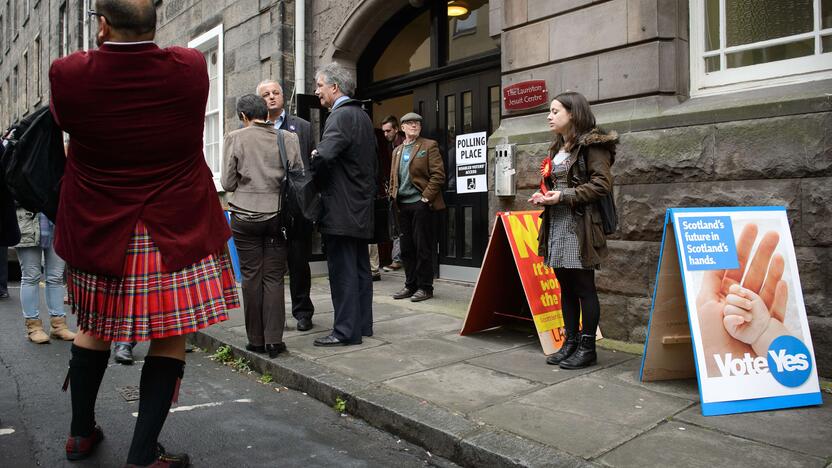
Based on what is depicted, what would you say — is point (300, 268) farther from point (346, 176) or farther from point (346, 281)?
point (346, 176)

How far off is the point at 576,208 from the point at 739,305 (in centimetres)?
111

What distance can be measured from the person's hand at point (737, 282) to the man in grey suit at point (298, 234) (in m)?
2.81

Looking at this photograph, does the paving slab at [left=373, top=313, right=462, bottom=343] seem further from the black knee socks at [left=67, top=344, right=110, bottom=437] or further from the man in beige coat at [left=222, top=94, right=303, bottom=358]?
the black knee socks at [left=67, top=344, right=110, bottom=437]

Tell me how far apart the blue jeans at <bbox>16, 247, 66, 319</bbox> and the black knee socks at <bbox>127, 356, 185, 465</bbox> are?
3.58 metres

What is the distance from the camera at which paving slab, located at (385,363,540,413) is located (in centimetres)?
357

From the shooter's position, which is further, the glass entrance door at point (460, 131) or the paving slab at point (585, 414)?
the glass entrance door at point (460, 131)

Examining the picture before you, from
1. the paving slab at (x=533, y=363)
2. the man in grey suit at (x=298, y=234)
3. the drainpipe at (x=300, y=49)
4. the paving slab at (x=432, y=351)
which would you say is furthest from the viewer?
the drainpipe at (x=300, y=49)

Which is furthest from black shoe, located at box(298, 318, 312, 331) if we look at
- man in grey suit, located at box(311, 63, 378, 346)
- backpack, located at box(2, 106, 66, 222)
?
backpack, located at box(2, 106, 66, 222)

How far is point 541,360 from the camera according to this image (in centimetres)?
448

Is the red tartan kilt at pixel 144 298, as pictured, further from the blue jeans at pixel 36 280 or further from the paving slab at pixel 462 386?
the blue jeans at pixel 36 280

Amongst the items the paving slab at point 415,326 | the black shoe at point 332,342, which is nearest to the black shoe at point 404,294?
the paving slab at point 415,326

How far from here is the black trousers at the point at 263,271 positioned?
15.2ft

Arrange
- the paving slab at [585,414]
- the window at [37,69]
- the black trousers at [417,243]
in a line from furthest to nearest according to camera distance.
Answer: the window at [37,69] → the black trousers at [417,243] → the paving slab at [585,414]

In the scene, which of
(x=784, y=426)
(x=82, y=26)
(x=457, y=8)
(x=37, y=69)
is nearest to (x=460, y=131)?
(x=457, y=8)
